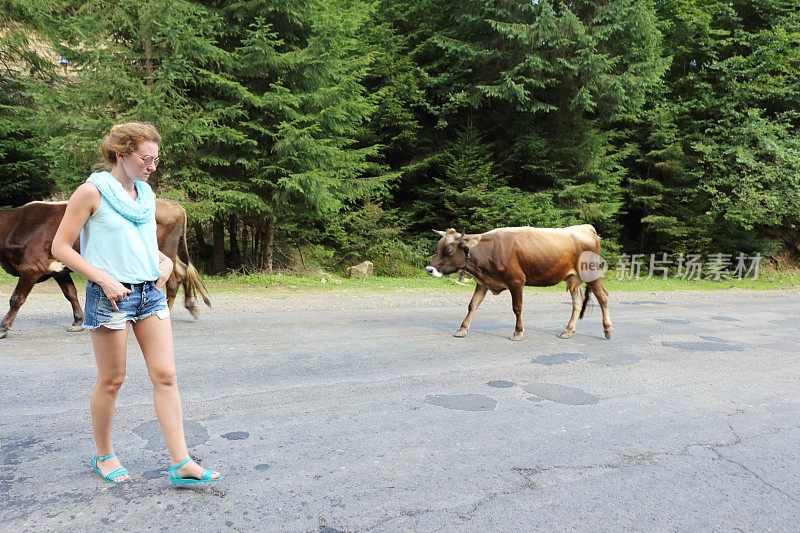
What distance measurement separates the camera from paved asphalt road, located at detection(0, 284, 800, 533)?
3.14 meters

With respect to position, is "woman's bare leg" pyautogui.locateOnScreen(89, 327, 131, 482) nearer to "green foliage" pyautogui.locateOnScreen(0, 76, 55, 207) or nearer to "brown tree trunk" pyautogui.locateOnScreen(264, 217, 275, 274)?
"brown tree trunk" pyautogui.locateOnScreen(264, 217, 275, 274)

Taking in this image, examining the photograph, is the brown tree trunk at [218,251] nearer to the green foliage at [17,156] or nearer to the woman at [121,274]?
the green foliage at [17,156]

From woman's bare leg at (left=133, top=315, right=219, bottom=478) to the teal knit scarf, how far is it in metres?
0.56

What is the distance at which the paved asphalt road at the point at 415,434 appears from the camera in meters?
3.14

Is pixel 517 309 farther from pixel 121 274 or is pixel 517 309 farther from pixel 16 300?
pixel 16 300

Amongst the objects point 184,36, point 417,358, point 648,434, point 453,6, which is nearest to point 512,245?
point 417,358

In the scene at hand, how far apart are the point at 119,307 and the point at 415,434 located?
7.44 feet

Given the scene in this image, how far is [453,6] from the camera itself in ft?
76.8

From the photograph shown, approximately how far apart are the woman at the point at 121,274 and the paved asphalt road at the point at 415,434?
30cm

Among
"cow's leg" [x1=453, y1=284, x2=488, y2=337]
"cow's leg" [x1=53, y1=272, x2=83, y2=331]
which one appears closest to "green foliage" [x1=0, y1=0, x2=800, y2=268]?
"cow's leg" [x1=53, y1=272, x2=83, y2=331]

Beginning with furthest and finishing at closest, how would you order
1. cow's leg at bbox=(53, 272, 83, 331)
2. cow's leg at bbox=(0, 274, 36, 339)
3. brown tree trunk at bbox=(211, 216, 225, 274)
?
brown tree trunk at bbox=(211, 216, 225, 274)
cow's leg at bbox=(53, 272, 83, 331)
cow's leg at bbox=(0, 274, 36, 339)

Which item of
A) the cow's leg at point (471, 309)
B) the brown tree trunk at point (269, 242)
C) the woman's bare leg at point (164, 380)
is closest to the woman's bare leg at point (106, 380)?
the woman's bare leg at point (164, 380)

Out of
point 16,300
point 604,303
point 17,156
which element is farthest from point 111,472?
point 17,156

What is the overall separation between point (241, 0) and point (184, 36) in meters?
2.15
